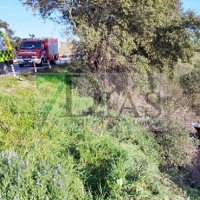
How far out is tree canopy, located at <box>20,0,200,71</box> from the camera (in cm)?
1270

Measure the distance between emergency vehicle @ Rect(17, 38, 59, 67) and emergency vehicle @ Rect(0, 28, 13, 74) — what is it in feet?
14.7

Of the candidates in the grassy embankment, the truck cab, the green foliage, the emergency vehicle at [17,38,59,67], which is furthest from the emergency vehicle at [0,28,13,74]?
the green foliage

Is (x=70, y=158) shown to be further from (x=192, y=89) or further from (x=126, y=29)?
(x=192, y=89)

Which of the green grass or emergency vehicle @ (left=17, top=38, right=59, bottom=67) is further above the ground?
emergency vehicle @ (left=17, top=38, right=59, bottom=67)

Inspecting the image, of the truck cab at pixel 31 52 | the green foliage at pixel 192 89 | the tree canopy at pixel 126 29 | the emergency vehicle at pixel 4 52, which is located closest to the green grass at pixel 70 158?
the tree canopy at pixel 126 29

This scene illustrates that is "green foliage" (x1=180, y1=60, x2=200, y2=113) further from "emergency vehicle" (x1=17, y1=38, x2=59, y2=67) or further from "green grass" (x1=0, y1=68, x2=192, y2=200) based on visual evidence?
"emergency vehicle" (x1=17, y1=38, x2=59, y2=67)

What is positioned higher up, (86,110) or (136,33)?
(136,33)

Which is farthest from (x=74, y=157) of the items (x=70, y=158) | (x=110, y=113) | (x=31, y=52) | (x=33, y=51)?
(x=33, y=51)

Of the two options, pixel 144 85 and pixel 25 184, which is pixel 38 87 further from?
pixel 25 184

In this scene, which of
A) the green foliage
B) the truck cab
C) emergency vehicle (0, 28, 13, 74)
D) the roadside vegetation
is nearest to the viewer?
the roadside vegetation

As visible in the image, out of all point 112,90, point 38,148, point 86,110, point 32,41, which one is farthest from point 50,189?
point 32,41

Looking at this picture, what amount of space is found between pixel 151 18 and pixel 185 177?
8.96 meters

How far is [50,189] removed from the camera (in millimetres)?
3588

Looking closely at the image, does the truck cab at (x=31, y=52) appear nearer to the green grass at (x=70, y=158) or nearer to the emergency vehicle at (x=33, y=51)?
the emergency vehicle at (x=33, y=51)
